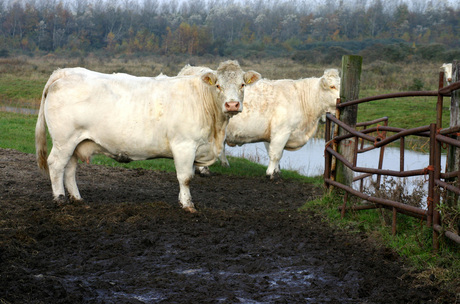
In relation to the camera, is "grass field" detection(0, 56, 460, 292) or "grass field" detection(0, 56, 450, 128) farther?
"grass field" detection(0, 56, 450, 128)

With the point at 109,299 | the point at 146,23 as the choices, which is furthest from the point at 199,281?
the point at 146,23

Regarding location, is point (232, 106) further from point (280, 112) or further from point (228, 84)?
point (280, 112)

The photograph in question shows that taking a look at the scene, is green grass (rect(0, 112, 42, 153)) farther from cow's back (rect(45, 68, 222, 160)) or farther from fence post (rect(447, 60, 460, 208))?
fence post (rect(447, 60, 460, 208))

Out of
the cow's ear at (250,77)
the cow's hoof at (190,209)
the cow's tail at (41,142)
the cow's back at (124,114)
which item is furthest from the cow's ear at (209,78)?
the cow's tail at (41,142)

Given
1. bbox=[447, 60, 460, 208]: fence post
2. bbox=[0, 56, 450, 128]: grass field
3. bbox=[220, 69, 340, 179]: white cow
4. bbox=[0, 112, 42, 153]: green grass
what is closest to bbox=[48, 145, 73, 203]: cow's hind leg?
bbox=[220, 69, 340, 179]: white cow

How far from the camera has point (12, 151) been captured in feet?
37.7

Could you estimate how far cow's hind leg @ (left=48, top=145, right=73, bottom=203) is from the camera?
7004mm

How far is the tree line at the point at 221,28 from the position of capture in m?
87.4

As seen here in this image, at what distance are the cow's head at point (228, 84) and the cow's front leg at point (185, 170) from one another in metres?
0.74

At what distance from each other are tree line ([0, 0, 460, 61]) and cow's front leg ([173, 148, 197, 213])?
69.5 m

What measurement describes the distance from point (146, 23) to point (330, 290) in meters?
115

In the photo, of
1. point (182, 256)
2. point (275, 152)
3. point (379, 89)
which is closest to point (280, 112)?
point (275, 152)

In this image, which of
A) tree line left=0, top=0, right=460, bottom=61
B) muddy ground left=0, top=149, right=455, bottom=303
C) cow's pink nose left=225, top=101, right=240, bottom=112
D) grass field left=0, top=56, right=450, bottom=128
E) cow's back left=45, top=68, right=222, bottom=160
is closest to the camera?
muddy ground left=0, top=149, right=455, bottom=303

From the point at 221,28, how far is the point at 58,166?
11413 centimetres
